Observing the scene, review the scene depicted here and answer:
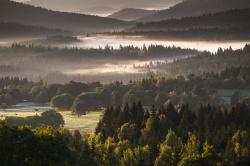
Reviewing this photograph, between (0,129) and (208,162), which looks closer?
(0,129)

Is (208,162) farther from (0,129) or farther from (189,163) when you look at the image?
(0,129)

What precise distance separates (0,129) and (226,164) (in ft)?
177

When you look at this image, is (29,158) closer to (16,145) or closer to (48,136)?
(16,145)

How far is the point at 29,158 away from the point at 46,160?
476 cm

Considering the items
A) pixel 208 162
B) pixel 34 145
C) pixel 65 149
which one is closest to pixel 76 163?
pixel 65 149

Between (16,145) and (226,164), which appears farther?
(226,164)

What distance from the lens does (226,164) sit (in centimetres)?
19988

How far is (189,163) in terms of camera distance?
7721 inches

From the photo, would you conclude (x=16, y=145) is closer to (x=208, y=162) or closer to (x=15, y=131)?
(x=15, y=131)

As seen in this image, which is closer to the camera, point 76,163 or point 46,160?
point 46,160

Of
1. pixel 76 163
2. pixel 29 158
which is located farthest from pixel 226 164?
pixel 29 158

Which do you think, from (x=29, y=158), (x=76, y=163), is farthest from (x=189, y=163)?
(x=29, y=158)

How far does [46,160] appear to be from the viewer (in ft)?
599

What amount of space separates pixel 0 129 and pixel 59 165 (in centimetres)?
1518
